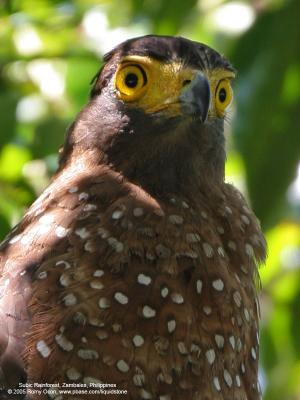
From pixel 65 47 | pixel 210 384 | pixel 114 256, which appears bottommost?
pixel 210 384

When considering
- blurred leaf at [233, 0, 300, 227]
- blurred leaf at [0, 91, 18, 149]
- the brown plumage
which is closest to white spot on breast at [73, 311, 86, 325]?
the brown plumage

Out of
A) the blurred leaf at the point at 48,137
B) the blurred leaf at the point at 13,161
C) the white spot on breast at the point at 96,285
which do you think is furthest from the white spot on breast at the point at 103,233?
the blurred leaf at the point at 13,161

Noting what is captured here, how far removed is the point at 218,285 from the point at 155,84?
1021mm

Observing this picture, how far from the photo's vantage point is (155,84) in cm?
594

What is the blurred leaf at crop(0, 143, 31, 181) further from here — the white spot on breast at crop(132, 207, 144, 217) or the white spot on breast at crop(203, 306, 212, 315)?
the white spot on breast at crop(203, 306, 212, 315)

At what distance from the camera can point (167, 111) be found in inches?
233

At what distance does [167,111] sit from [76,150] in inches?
20.7

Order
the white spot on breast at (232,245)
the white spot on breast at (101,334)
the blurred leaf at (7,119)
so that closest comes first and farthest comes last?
the white spot on breast at (101,334)
the white spot on breast at (232,245)
the blurred leaf at (7,119)

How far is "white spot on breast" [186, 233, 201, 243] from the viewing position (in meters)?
5.65

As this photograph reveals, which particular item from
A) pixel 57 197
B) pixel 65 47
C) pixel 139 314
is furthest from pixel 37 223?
pixel 65 47

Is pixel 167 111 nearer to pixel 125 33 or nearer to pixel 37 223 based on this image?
pixel 37 223

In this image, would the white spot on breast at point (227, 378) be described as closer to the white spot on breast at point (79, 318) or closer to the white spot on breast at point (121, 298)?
Result: the white spot on breast at point (121, 298)

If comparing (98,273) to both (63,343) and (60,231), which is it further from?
(63,343)

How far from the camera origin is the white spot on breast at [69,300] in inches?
206
